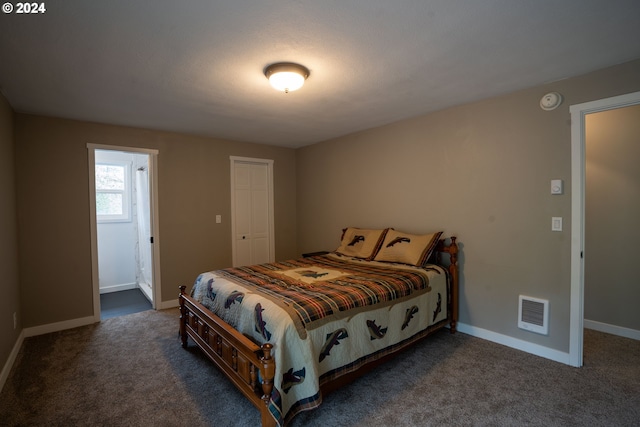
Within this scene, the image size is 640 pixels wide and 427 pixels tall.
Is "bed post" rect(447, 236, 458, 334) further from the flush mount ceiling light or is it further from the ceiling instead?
the flush mount ceiling light

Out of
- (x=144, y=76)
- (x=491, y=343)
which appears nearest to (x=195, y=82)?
(x=144, y=76)

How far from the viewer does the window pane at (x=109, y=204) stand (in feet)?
16.5

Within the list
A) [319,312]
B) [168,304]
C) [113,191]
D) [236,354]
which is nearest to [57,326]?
[168,304]

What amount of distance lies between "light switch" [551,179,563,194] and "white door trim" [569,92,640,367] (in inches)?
3.1

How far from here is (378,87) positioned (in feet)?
8.80

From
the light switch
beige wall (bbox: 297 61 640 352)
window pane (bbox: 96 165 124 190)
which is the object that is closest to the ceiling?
beige wall (bbox: 297 61 640 352)

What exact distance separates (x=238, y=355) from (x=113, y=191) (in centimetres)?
442

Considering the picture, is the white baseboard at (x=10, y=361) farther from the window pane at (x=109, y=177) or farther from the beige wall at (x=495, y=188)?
the beige wall at (x=495, y=188)

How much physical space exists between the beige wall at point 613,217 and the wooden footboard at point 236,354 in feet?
11.6

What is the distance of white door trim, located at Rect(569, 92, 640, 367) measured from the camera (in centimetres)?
248

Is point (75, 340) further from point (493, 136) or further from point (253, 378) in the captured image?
point (493, 136)

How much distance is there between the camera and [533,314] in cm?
275

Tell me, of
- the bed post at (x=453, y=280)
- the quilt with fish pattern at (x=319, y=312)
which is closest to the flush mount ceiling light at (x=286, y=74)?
the quilt with fish pattern at (x=319, y=312)

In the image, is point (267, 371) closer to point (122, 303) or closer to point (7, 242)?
point (7, 242)
